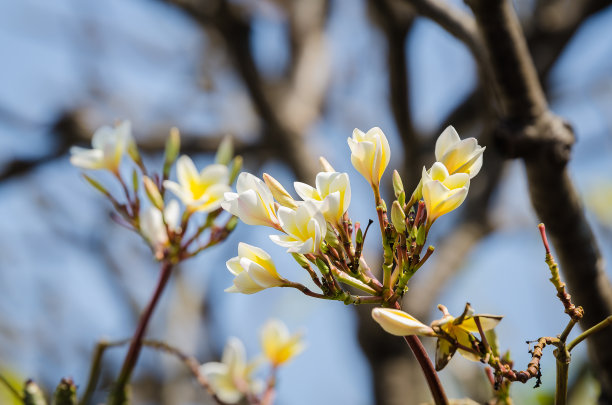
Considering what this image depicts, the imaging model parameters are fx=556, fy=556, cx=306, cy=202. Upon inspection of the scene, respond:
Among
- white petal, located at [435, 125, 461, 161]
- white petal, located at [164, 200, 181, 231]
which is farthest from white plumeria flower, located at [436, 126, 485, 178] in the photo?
white petal, located at [164, 200, 181, 231]

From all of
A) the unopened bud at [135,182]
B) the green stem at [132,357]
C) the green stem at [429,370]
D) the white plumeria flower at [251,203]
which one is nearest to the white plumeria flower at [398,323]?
the green stem at [429,370]

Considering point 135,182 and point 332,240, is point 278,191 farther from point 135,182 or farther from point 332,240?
point 135,182

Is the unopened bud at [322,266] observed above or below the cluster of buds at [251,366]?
below

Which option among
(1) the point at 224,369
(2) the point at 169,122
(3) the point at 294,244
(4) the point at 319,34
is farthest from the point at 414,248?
(4) the point at 319,34

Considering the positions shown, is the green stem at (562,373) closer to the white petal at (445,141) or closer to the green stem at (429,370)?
the green stem at (429,370)

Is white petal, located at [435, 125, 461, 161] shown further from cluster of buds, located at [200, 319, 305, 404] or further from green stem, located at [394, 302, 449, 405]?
cluster of buds, located at [200, 319, 305, 404]
